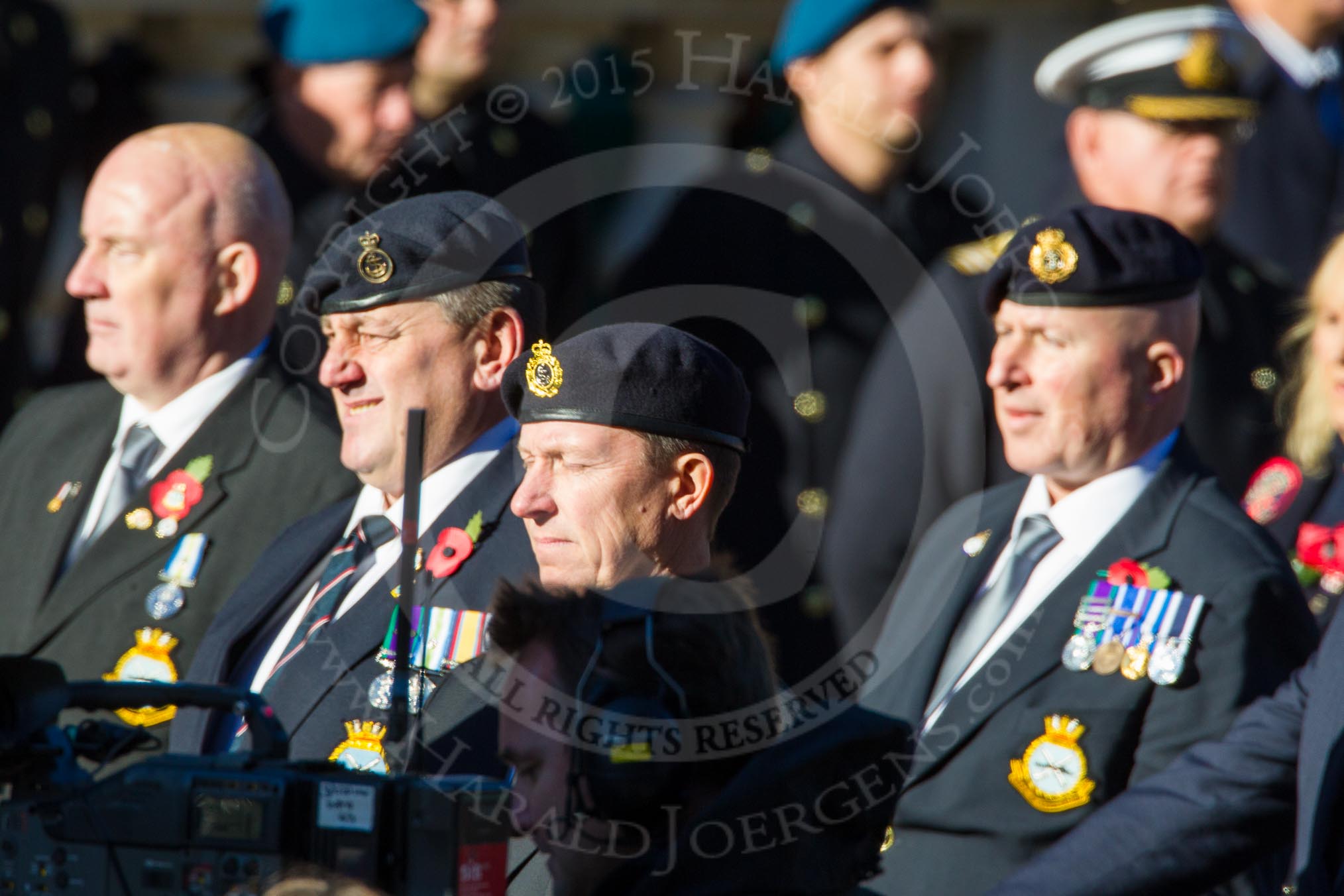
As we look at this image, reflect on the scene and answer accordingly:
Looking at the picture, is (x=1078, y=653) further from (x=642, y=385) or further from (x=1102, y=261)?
(x=642, y=385)

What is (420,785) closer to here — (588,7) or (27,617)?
(27,617)

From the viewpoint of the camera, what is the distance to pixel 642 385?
3.21m

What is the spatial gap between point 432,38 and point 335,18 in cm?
31

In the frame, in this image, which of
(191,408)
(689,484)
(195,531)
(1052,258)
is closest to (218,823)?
(689,484)

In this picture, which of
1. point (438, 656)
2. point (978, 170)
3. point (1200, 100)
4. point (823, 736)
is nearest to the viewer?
point (823, 736)

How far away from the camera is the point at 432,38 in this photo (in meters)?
5.18

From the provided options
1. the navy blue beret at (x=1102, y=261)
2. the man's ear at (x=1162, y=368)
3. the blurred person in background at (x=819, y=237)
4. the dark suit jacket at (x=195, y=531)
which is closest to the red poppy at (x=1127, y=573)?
the man's ear at (x=1162, y=368)

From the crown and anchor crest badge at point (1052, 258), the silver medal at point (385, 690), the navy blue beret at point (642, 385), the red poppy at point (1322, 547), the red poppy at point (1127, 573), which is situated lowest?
the silver medal at point (385, 690)

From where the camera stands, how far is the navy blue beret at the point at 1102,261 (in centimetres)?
375

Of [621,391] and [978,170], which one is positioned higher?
[978,170]

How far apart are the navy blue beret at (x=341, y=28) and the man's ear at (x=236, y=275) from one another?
2.51 ft

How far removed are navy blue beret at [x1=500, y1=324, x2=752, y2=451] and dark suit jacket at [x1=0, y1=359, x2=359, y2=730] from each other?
127 centimetres

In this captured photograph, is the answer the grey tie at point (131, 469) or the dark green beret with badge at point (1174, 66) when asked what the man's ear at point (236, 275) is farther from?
the dark green beret with badge at point (1174, 66)

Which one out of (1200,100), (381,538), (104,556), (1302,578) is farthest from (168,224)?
(1302,578)
